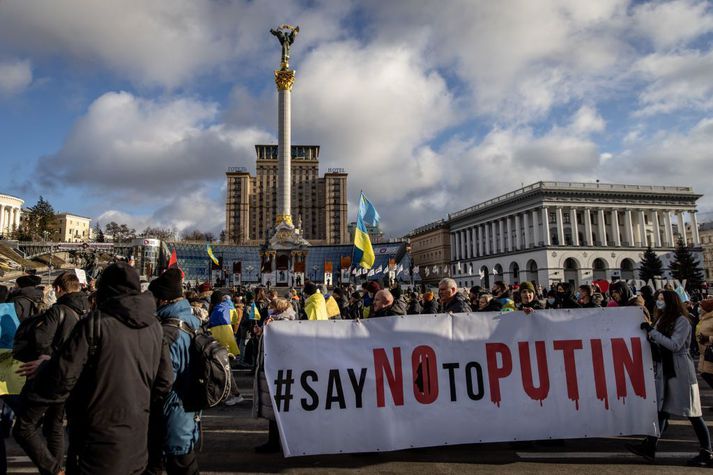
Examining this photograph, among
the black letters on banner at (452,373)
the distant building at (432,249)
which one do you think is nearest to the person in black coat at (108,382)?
the black letters on banner at (452,373)

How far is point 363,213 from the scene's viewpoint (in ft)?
55.9

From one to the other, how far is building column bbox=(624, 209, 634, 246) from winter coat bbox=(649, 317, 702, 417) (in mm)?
82489

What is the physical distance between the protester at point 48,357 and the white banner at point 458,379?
6.81 ft

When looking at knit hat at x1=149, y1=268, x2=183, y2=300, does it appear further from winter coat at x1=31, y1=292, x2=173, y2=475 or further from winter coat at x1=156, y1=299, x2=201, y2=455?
winter coat at x1=31, y1=292, x2=173, y2=475

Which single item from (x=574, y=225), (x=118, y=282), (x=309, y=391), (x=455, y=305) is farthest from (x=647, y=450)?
(x=574, y=225)

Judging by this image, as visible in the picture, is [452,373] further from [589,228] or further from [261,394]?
[589,228]

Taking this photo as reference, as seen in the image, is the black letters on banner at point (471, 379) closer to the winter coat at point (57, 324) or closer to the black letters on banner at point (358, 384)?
the black letters on banner at point (358, 384)

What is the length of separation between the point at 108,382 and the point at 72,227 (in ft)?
543

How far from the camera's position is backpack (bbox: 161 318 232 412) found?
11.9 feet

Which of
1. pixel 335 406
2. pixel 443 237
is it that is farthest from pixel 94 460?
pixel 443 237

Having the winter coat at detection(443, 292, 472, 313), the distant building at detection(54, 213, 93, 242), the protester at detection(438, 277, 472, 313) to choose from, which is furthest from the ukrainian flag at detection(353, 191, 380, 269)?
the distant building at detection(54, 213, 93, 242)

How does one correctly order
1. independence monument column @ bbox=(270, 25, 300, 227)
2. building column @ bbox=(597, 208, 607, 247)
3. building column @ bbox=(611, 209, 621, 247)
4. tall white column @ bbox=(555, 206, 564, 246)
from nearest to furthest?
independence monument column @ bbox=(270, 25, 300, 227) → tall white column @ bbox=(555, 206, 564, 246) → building column @ bbox=(597, 208, 607, 247) → building column @ bbox=(611, 209, 621, 247)

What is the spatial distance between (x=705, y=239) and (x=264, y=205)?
116414 millimetres

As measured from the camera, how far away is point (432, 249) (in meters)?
116
